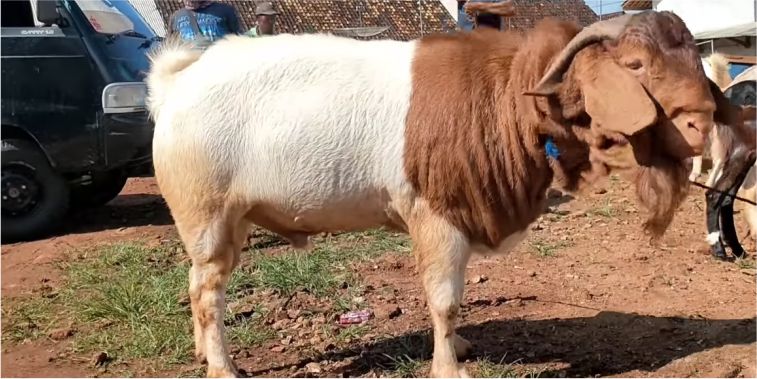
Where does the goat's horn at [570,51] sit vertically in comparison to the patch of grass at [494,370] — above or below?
above

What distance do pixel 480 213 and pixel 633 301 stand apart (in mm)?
2030

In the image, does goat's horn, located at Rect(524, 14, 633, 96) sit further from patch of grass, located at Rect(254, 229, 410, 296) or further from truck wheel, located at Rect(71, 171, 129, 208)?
truck wheel, located at Rect(71, 171, 129, 208)

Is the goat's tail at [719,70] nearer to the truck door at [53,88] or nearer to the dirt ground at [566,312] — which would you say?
the dirt ground at [566,312]

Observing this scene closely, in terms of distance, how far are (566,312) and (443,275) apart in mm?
1623

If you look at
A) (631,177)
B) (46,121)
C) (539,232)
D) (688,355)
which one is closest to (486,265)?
(539,232)

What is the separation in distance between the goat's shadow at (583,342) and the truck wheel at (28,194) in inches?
190

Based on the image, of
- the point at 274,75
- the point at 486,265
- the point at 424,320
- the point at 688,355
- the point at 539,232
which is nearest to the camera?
the point at 274,75

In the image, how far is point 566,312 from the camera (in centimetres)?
522

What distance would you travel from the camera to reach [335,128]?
398cm

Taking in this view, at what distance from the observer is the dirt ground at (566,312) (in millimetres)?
4496

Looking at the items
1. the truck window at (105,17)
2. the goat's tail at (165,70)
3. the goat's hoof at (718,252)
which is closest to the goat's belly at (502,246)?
the goat's tail at (165,70)

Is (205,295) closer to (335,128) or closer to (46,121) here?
(335,128)

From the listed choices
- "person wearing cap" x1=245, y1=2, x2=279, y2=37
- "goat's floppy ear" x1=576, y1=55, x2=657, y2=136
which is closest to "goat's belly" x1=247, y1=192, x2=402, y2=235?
"goat's floppy ear" x1=576, y1=55, x2=657, y2=136

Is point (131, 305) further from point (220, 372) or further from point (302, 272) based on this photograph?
point (220, 372)
